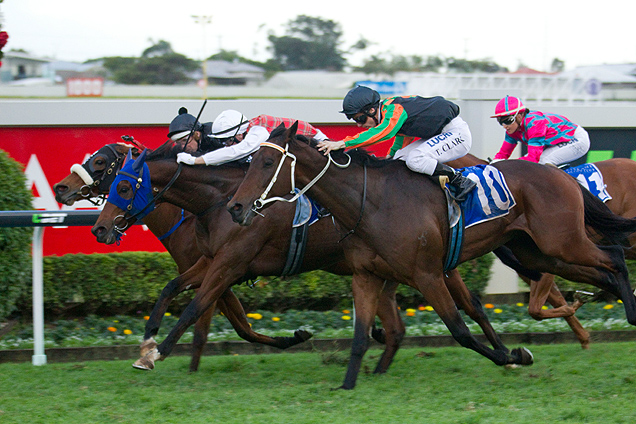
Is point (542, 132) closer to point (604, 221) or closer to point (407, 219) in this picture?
point (604, 221)

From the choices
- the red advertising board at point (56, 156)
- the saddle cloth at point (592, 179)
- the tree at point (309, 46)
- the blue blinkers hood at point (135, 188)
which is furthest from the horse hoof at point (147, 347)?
the tree at point (309, 46)

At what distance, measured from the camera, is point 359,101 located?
436cm

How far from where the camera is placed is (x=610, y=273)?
4.66m

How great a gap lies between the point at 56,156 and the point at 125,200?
9.96 feet

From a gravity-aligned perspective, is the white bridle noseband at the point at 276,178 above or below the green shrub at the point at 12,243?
above

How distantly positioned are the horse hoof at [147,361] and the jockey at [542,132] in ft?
10.2

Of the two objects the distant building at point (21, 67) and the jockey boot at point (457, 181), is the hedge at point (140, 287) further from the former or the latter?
the distant building at point (21, 67)

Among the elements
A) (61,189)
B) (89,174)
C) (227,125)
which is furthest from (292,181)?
(61,189)

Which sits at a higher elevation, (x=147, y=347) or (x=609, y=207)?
(x=609, y=207)

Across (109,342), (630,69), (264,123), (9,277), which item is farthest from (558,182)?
(630,69)

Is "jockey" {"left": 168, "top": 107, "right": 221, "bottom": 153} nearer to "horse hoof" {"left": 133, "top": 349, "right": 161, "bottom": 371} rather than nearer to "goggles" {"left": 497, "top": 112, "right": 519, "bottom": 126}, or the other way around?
"horse hoof" {"left": 133, "top": 349, "right": 161, "bottom": 371}

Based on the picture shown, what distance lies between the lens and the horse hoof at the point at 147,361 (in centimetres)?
409

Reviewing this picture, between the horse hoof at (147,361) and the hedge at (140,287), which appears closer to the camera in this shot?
the horse hoof at (147,361)

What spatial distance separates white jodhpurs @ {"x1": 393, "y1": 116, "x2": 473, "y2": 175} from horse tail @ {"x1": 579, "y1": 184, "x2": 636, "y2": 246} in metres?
0.93
